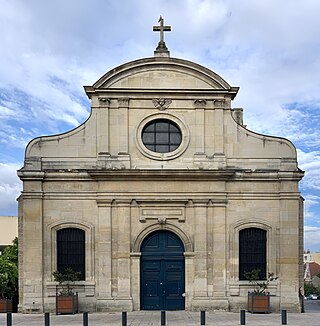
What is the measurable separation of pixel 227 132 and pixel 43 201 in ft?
28.4

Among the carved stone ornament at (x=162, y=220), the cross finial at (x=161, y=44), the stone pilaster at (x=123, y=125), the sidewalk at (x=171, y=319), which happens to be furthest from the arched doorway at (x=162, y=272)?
the cross finial at (x=161, y=44)

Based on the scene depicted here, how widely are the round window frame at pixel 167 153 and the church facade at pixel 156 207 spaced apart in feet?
0.15

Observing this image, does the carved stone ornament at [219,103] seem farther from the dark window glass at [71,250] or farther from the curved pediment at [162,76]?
the dark window glass at [71,250]

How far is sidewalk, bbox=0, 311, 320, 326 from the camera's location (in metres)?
17.8

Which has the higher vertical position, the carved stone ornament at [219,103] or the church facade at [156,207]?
the carved stone ornament at [219,103]

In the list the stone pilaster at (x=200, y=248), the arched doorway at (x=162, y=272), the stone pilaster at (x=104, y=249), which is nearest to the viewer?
the stone pilaster at (x=104, y=249)

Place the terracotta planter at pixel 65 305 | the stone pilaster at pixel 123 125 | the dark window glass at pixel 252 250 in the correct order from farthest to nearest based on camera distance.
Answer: the stone pilaster at pixel 123 125
the dark window glass at pixel 252 250
the terracotta planter at pixel 65 305

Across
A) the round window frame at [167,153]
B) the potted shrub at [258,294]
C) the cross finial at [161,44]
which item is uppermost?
the cross finial at [161,44]

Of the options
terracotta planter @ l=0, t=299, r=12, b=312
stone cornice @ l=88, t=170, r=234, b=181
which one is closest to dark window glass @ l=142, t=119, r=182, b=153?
stone cornice @ l=88, t=170, r=234, b=181

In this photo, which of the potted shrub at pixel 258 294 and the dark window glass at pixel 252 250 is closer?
the potted shrub at pixel 258 294

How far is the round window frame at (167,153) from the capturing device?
22.0 m

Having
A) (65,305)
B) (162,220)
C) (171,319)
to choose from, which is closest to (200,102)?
(162,220)

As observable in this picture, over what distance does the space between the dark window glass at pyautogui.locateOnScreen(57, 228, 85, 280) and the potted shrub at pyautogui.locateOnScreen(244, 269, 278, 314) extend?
7.11 meters

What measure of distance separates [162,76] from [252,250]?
8.69 meters
